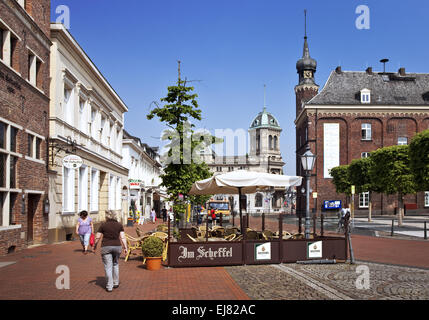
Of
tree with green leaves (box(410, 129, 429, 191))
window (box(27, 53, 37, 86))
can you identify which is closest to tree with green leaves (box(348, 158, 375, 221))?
tree with green leaves (box(410, 129, 429, 191))

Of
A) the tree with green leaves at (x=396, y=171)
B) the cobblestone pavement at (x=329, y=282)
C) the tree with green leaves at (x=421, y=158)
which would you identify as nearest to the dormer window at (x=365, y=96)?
the tree with green leaves at (x=396, y=171)

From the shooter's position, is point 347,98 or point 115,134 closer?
point 115,134

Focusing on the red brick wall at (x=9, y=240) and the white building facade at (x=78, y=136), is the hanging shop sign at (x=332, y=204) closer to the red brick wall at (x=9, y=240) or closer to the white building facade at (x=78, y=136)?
the white building facade at (x=78, y=136)

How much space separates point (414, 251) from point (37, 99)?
15.5 meters

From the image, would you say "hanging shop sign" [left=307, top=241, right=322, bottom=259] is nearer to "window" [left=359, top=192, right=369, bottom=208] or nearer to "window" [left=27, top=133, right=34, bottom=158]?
"window" [left=27, top=133, right=34, bottom=158]

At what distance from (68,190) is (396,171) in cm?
2406

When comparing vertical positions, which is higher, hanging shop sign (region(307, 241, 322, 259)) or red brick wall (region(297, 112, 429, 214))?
red brick wall (region(297, 112, 429, 214))

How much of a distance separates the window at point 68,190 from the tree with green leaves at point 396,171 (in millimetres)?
23020

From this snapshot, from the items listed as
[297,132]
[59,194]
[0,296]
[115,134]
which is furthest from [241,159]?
[0,296]

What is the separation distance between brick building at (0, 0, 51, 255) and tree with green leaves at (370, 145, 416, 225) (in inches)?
1001

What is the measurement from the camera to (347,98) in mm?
58344

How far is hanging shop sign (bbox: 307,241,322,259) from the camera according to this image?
13.1m

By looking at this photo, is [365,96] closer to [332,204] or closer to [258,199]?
[332,204]

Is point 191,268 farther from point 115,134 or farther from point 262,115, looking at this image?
point 262,115
